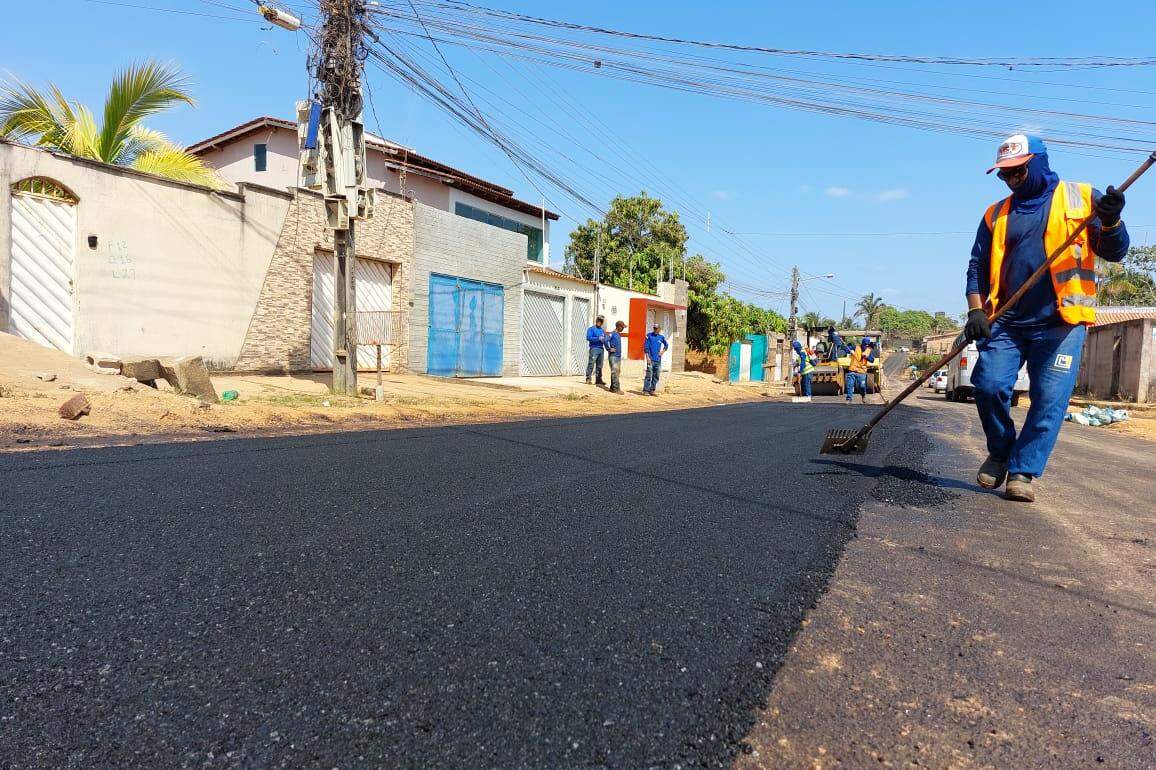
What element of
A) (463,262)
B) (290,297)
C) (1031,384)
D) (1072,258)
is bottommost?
(1031,384)

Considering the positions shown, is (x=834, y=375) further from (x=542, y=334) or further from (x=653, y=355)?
(x=542, y=334)

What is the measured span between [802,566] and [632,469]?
2137 mm

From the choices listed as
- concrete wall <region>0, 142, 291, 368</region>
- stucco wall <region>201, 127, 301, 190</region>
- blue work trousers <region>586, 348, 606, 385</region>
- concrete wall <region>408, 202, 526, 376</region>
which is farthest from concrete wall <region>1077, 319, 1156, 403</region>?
stucco wall <region>201, 127, 301, 190</region>

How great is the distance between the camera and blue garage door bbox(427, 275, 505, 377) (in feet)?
51.8

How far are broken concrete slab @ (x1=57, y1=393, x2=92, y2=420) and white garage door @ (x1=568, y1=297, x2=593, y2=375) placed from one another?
49.4 feet

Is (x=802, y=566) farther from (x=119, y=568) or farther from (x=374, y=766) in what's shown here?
(x=119, y=568)

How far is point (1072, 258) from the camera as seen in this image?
3857mm

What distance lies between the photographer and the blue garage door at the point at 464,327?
15.8 metres

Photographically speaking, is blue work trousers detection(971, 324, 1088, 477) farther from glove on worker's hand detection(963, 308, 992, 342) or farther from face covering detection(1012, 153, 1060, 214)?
face covering detection(1012, 153, 1060, 214)

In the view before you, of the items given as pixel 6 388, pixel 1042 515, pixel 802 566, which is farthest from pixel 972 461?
pixel 6 388

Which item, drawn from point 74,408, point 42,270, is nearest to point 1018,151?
point 74,408

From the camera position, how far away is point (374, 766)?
133 cm

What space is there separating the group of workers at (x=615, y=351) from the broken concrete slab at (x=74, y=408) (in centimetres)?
1019

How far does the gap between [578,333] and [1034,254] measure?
1738cm
